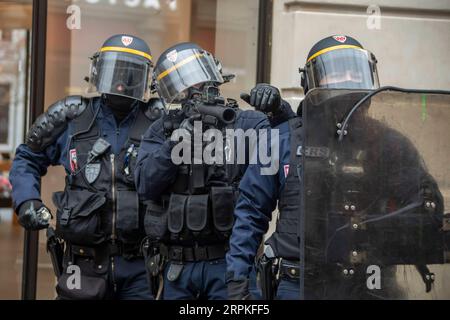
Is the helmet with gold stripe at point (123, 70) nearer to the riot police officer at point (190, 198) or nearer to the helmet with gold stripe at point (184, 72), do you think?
the helmet with gold stripe at point (184, 72)

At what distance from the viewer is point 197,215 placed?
370 cm

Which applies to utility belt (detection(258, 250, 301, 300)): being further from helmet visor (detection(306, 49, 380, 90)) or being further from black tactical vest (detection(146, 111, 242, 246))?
helmet visor (detection(306, 49, 380, 90))

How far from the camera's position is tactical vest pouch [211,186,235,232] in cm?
372

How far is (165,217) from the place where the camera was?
3797mm

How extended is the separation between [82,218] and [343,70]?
1.49m

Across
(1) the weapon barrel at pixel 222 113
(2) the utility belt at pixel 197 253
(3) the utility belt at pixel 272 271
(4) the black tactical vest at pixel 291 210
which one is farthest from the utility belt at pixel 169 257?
(1) the weapon barrel at pixel 222 113

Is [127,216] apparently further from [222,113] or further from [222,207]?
[222,113]

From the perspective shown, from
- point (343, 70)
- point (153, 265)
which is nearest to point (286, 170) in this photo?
point (343, 70)

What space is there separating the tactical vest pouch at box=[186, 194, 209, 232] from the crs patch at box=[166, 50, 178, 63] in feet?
2.35

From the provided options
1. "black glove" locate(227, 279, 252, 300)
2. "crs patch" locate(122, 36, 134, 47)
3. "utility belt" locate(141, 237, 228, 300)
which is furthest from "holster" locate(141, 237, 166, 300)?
"crs patch" locate(122, 36, 134, 47)

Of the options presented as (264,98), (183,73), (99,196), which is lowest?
(99,196)

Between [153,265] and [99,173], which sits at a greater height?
[99,173]

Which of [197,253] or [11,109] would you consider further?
[11,109]

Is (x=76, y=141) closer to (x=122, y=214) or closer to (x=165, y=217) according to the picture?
(x=122, y=214)
